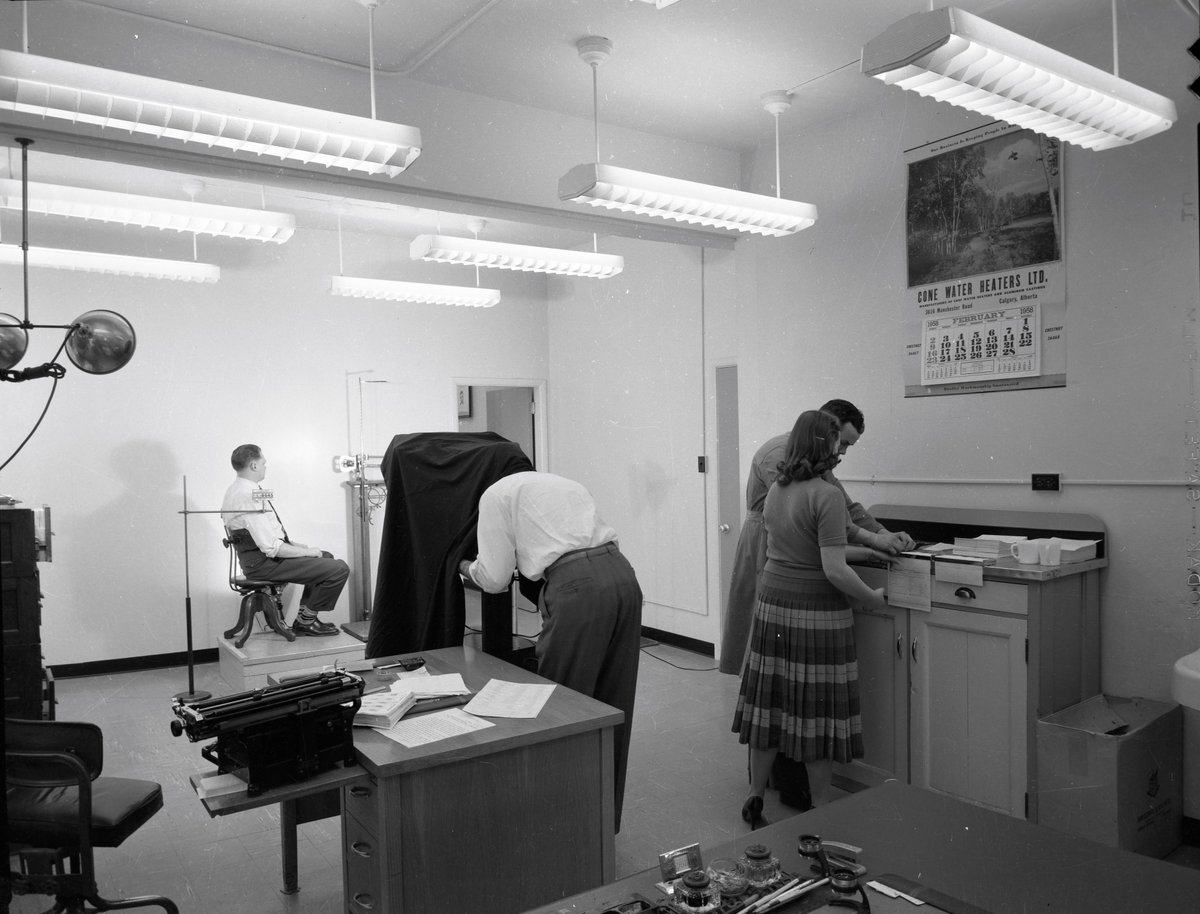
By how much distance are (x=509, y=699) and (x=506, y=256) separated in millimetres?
3682

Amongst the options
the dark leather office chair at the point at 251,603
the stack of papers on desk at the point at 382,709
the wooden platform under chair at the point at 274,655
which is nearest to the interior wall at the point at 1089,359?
the stack of papers on desk at the point at 382,709

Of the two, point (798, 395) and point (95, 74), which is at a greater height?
point (95, 74)

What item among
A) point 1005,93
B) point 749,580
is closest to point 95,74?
point 1005,93

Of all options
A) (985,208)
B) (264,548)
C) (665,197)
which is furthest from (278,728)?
(264,548)

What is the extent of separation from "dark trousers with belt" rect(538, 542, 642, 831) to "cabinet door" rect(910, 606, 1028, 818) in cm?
A: 131

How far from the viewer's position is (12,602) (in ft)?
9.88

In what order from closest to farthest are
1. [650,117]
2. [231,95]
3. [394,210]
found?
1. [231,95]
2. [650,117]
3. [394,210]

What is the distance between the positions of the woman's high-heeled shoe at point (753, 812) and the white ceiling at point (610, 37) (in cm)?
325

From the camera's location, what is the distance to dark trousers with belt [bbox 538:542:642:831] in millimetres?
3094

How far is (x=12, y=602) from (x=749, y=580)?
3056mm

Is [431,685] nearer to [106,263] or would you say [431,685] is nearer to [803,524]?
[803,524]

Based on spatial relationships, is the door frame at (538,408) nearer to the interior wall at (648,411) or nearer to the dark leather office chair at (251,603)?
the interior wall at (648,411)

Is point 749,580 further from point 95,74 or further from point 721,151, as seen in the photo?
point 95,74

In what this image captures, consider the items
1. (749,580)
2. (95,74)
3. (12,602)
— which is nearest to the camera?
(95,74)
